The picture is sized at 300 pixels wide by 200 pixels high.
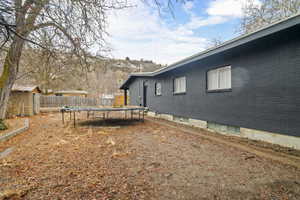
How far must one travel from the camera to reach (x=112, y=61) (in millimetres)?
5504

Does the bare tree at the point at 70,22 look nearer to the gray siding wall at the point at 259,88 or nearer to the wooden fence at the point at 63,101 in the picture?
the gray siding wall at the point at 259,88

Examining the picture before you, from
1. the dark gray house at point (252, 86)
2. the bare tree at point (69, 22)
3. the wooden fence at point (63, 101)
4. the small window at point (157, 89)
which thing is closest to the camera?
the bare tree at point (69, 22)

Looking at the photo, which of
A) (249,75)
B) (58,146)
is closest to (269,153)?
(249,75)

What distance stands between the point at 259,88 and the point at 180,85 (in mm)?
4253

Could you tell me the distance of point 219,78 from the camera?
5.85m

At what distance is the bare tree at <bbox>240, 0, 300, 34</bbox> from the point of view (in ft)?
31.9

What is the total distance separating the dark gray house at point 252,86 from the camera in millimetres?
3668

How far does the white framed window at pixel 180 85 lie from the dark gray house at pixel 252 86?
0.43 meters

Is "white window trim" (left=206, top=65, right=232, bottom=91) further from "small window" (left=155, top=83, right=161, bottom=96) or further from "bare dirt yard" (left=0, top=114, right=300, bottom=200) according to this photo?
"small window" (left=155, top=83, right=161, bottom=96)

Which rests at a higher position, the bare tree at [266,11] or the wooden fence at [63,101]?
the bare tree at [266,11]

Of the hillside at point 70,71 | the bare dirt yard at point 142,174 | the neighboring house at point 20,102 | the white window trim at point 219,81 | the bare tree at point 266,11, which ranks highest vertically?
the bare tree at point 266,11

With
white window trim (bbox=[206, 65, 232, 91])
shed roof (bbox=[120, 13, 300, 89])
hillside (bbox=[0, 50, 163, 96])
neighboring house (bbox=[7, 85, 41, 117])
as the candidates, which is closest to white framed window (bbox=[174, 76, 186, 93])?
white window trim (bbox=[206, 65, 232, 91])

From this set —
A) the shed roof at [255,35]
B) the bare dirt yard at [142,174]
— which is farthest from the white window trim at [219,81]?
the bare dirt yard at [142,174]

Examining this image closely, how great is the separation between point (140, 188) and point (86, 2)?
13.0ft
